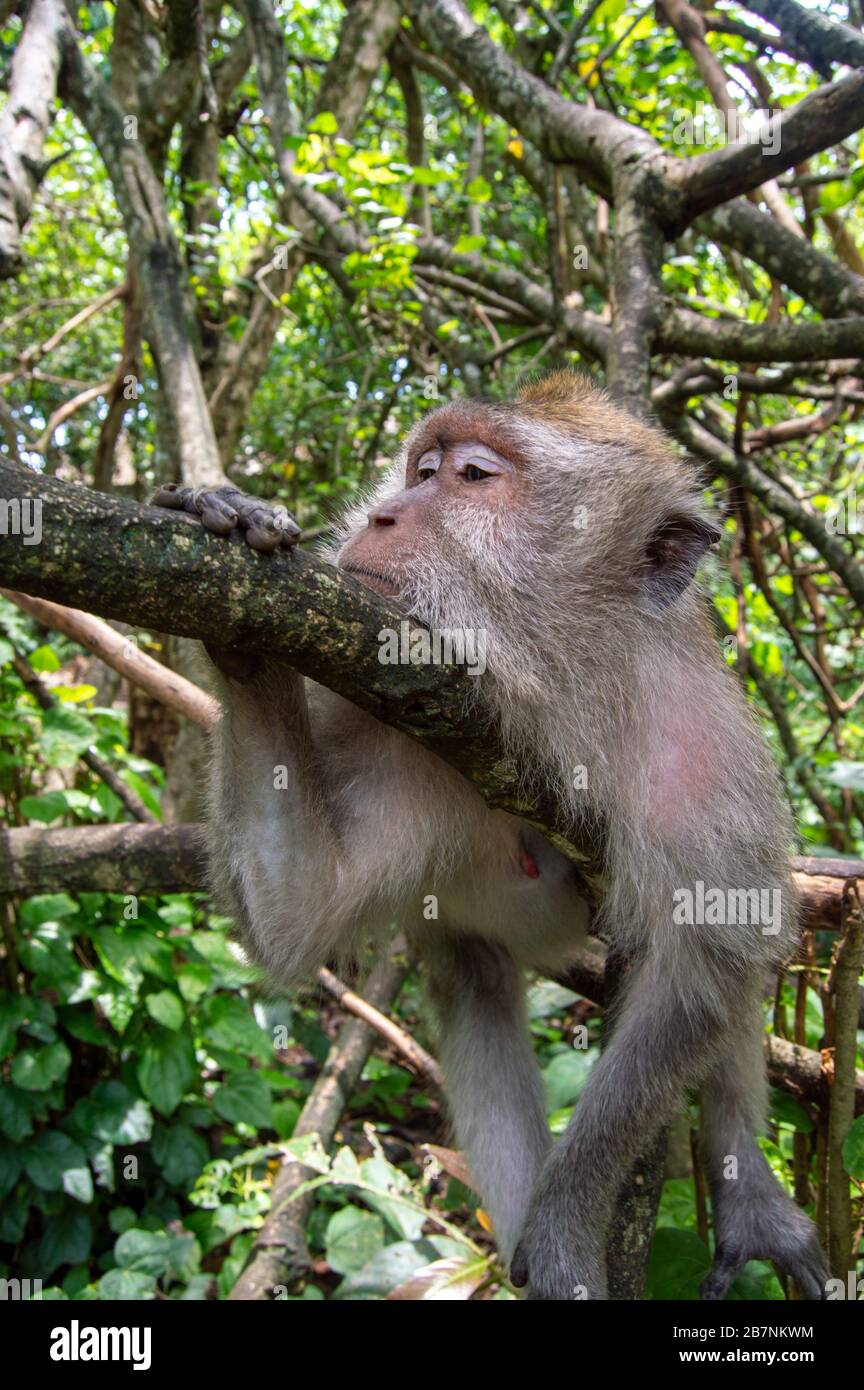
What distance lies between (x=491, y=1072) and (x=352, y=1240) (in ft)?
4.85

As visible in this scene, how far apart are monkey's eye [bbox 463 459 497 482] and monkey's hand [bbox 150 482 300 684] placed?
1075 mm

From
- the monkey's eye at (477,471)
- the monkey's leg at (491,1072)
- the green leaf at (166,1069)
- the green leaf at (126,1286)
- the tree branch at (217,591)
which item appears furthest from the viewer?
the green leaf at (166,1069)

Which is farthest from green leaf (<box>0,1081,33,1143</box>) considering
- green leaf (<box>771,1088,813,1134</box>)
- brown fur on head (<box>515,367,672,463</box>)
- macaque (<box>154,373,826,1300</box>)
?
brown fur on head (<box>515,367,672,463</box>)

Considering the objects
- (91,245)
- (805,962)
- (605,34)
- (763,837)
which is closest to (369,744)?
(763,837)

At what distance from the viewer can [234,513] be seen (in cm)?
177

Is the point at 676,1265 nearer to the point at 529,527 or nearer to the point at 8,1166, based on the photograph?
the point at 529,527

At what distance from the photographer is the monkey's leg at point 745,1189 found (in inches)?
115

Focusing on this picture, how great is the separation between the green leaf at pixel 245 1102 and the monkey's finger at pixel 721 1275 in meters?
2.28

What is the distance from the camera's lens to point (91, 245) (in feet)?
35.4

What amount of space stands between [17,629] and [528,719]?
276 cm

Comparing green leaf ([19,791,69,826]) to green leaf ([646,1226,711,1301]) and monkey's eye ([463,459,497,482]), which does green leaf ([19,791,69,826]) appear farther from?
green leaf ([646,1226,711,1301])

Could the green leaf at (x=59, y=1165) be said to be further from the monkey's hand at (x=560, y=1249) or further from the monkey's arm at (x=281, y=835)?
the monkey's hand at (x=560, y=1249)

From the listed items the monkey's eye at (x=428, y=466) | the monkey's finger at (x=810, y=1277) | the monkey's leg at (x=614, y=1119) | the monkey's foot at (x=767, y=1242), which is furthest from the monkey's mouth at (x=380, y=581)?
the monkey's finger at (x=810, y=1277)

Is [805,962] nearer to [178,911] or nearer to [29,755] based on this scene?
[178,911]
